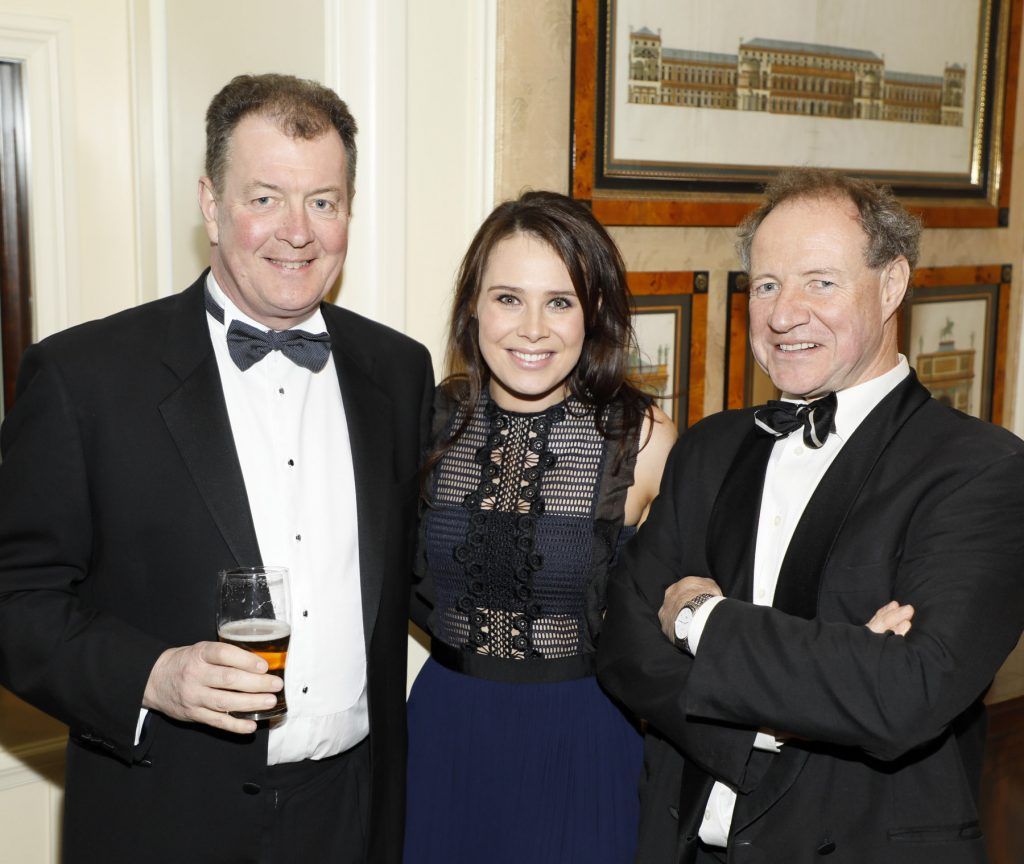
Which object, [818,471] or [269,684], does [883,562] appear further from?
[269,684]

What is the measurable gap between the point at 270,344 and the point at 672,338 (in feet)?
5.75

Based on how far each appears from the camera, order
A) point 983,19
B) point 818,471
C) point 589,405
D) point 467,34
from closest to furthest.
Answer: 1. point 818,471
2. point 589,405
3. point 467,34
4. point 983,19

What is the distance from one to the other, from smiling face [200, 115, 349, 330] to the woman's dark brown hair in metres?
0.54

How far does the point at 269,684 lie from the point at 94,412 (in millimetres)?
674

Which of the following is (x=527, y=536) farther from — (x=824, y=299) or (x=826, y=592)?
(x=824, y=299)

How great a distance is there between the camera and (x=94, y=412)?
2.21 meters

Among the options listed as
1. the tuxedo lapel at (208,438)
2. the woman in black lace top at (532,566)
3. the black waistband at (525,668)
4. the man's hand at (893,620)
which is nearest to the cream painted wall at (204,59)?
the woman in black lace top at (532,566)

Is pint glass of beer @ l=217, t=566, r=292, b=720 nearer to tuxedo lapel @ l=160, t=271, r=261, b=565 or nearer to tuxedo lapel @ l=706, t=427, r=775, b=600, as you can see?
tuxedo lapel @ l=160, t=271, r=261, b=565

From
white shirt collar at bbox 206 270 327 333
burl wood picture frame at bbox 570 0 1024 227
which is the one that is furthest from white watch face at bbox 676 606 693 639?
burl wood picture frame at bbox 570 0 1024 227

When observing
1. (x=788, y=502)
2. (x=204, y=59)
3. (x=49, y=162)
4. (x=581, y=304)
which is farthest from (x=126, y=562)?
(x=204, y=59)

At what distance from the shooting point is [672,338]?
3797 mm

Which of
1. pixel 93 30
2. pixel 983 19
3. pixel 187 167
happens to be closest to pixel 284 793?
pixel 187 167

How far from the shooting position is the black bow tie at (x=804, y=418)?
90.4 inches

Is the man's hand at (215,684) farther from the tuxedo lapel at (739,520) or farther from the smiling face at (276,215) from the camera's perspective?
the tuxedo lapel at (739,520)
